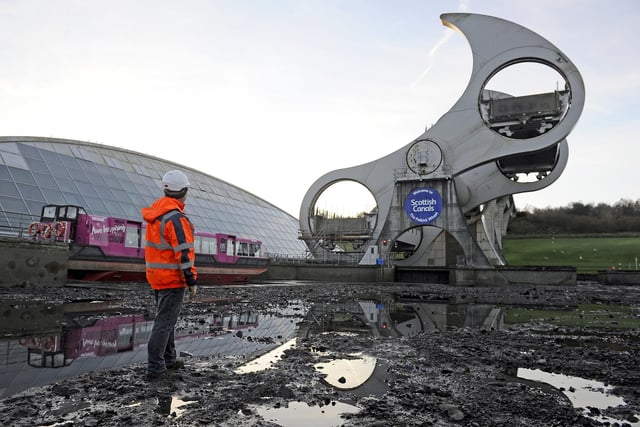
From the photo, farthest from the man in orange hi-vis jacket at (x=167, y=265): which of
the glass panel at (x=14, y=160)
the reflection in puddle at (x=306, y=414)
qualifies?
the glass panel at (x=14, y=160)

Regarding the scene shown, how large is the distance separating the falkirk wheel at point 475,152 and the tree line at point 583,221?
6572 centimetres

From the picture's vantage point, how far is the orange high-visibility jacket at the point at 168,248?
5418mm

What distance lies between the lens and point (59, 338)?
7.16 metres

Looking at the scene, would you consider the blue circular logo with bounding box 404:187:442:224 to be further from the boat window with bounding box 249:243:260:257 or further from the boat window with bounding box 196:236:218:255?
the boat window with bounding box 196:236:218:255

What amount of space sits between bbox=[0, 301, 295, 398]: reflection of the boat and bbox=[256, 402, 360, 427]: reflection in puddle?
2.60 meters

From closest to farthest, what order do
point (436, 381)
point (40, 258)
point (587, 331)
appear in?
point (436, 381) → point (587, 331) → point (40, 258)

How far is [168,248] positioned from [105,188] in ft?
129

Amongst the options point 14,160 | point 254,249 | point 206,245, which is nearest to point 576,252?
point 254,249

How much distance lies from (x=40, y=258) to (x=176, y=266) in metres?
16.6

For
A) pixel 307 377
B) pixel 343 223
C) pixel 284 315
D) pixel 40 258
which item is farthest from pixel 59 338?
pixel 343 223

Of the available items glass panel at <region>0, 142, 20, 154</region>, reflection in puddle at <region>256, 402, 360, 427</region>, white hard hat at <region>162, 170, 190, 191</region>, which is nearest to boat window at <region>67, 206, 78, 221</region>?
glass panel at <region>0, 142, 20, 154</region>

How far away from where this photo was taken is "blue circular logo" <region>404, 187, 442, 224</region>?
1423 inches

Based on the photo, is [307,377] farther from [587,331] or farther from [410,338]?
[587,331]

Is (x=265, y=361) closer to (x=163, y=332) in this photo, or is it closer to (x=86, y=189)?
(x=163, y=332)
